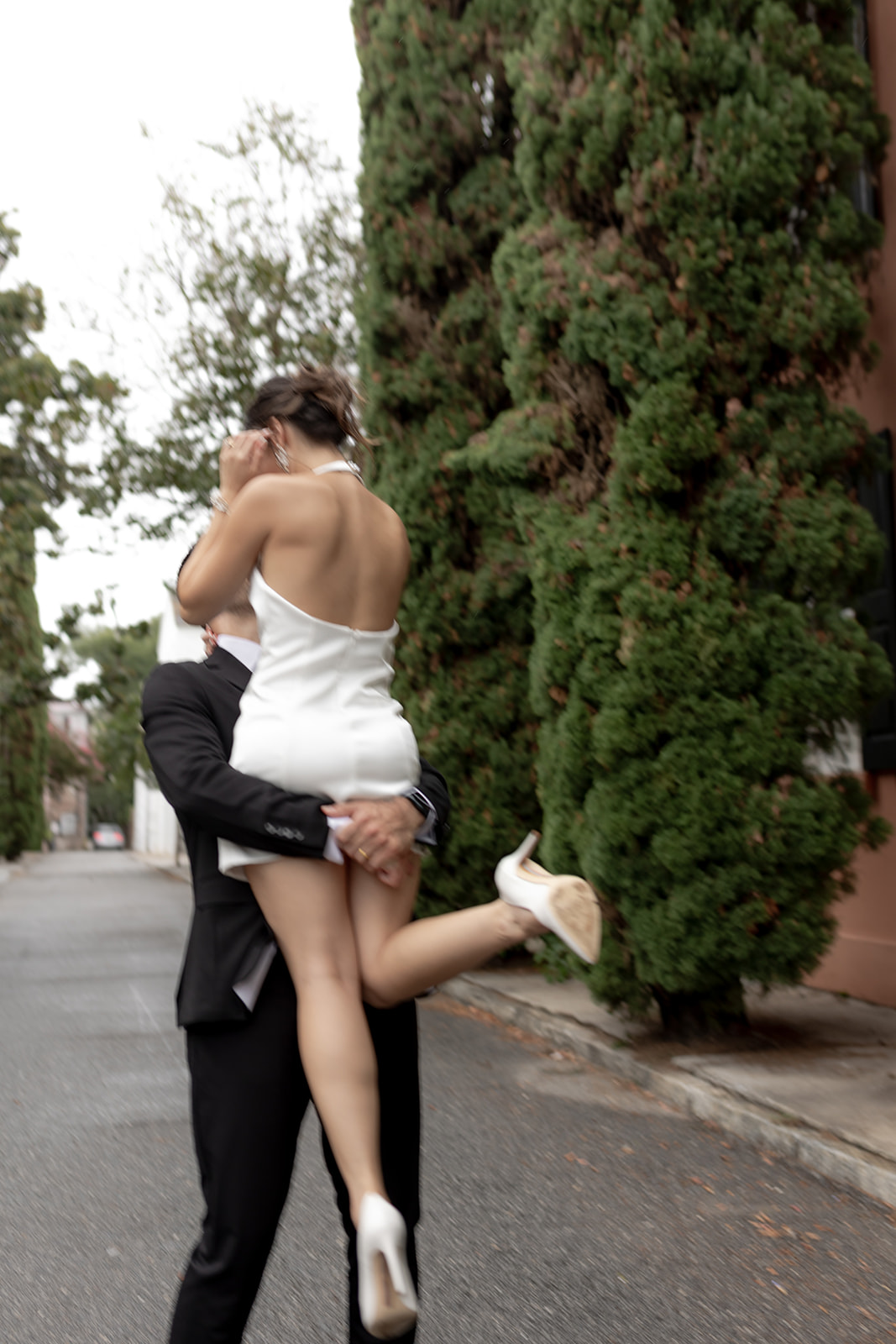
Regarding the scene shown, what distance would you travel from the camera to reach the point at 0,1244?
4.70m

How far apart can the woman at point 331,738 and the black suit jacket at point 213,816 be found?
6cm

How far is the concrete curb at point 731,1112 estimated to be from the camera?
530cm

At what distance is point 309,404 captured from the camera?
2.74 m

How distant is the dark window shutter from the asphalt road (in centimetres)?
295

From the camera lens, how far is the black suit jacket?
96.4 inches

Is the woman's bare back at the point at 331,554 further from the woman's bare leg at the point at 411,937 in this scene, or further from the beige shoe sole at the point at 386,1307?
the beige shoe sole at the point at 386,1307

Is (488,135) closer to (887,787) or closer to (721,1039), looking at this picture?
(887,787)

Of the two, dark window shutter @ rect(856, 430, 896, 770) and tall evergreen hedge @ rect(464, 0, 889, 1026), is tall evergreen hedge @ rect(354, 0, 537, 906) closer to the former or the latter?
dark window shutter @ rect(856, 430, 896, 770)

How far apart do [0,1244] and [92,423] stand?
A: 1615cm

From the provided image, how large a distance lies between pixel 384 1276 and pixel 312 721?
0.94 metres

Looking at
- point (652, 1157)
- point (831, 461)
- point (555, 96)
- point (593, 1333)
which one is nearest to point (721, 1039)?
point (652, 1157)

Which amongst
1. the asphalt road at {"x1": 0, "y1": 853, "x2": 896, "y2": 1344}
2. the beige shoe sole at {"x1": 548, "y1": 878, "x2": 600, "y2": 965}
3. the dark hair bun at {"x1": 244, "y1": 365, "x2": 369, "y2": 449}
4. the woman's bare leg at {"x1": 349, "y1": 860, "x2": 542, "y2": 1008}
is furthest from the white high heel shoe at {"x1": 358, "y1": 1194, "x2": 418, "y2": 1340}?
the asphalt road at {"x1": 0, "y1": 853, "x2": 896, "y2": 1344}

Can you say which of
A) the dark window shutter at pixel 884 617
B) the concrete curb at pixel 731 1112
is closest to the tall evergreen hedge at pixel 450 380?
the concrete curb at pixel 731 1112

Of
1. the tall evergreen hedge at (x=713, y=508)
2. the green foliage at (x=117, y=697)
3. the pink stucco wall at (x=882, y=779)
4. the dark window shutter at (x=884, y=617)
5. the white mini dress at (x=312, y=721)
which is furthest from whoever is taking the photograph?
the green foliage at (x=117, y=697)
